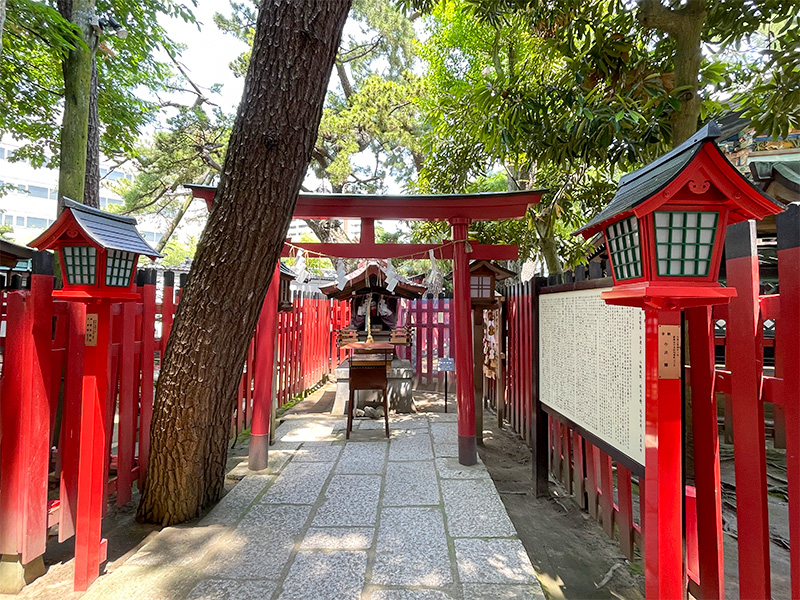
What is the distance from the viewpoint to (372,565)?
269 cm

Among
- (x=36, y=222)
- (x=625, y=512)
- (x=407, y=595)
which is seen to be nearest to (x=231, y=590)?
(x=407, y=595)

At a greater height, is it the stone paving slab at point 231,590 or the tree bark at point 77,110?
the tree bark at point 77,110

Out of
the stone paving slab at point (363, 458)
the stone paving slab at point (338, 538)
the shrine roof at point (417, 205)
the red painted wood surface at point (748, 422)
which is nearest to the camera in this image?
the red painted wood surface at point (748, 422)

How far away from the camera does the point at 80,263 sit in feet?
7.82

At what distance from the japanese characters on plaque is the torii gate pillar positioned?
40.2 inches

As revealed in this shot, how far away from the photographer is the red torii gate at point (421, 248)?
4.55 meters

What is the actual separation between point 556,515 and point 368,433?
2.97 metres

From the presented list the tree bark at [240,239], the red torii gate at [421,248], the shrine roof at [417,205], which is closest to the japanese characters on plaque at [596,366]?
the red torii gate at [421,248]

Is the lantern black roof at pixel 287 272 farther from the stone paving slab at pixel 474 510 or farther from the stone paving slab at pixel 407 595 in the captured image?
the stone paving slab at pixel 407 595

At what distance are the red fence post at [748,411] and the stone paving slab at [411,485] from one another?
2347 millimetres

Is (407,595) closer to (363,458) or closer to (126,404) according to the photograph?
(363,458)

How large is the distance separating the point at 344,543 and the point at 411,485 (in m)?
1.19

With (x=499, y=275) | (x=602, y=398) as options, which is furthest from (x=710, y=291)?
(x=499, y=275)

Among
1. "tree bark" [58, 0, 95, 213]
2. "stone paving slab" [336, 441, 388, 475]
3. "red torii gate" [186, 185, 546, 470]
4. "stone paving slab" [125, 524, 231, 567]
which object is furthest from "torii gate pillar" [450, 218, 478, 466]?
"tree bark" [58, 0, 95, 213]
